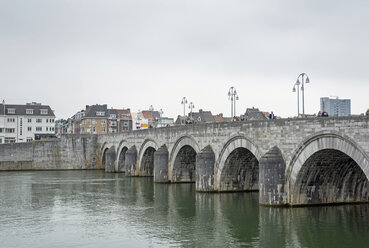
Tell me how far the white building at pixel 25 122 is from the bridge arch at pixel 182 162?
54976 mm

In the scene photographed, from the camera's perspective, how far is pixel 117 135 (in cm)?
6181

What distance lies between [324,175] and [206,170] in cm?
1020

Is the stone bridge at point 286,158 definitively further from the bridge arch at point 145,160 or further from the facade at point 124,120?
the facade at point 124,120

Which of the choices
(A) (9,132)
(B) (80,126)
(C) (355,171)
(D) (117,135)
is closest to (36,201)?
(C) (355,171)

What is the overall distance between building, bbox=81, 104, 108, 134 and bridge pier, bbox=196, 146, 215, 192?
7429 centimetres

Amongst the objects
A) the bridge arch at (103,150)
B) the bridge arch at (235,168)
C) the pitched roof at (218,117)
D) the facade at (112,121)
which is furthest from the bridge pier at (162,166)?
the facade at (112,121)

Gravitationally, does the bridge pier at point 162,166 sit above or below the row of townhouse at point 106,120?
below

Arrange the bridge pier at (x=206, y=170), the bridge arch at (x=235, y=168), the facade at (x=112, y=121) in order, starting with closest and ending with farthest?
the bridge arch at (x=235, y=168), the bridge pier at (x=206, y=170), the facade at (x=112, y=121)

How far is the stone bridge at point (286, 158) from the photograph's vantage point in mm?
22188

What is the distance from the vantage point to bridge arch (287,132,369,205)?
76.9 feet

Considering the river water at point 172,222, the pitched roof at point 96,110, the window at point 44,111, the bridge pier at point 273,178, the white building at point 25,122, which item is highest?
the pitched roof at point 96,110

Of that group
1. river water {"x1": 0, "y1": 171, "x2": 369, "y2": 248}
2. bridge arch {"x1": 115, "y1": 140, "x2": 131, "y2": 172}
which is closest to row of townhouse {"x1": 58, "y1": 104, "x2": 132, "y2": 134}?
bridge arch {"x1": 115, "y1": 140, "x2": 131, "y2": 172}

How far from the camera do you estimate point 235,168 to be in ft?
108

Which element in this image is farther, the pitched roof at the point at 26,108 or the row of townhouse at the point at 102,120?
the row of townhouse at the point at 102,120
